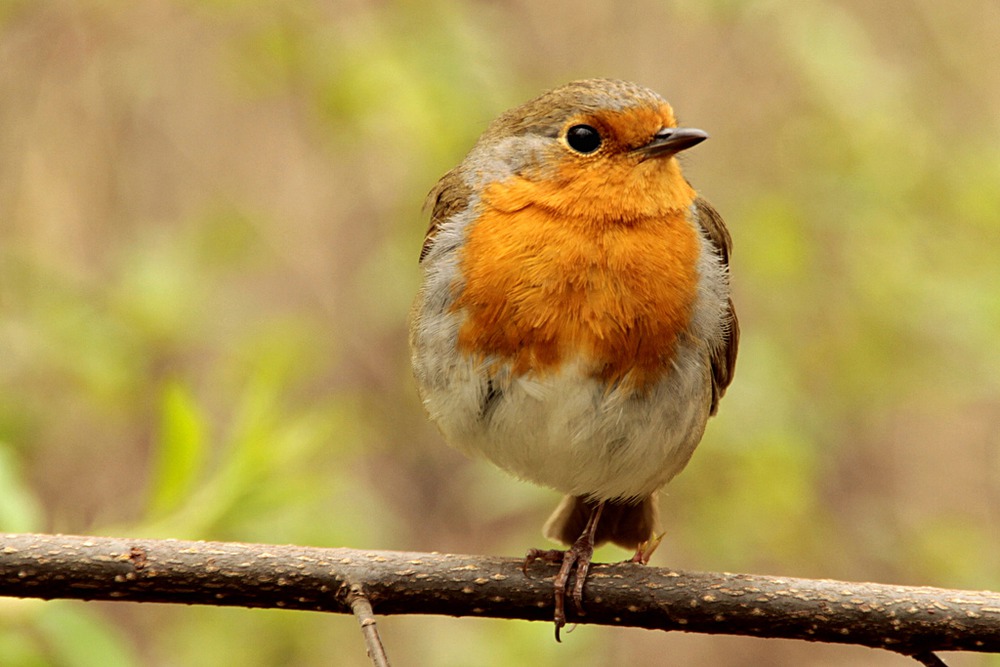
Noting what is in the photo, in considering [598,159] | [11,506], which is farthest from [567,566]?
[11,506]

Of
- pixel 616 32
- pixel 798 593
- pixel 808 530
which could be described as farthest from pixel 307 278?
pixel 798 593

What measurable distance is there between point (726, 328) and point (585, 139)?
0.73 m

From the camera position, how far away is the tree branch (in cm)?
294

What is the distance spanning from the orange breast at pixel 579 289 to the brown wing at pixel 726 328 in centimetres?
28

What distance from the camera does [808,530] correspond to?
5.80 meters

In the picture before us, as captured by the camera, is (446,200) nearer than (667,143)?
No

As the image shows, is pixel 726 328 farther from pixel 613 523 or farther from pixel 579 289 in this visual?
pixel 613 523

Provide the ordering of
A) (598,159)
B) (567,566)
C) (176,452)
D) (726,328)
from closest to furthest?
(176,452) → (567,566) → (598,159) → (726,328)

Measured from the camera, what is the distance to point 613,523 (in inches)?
170

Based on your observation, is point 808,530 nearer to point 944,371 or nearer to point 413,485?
point 944,371

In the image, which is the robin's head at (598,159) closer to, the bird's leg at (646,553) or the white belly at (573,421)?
the white belly at (573,421)

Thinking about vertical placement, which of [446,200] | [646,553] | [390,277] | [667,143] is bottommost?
[646,553]

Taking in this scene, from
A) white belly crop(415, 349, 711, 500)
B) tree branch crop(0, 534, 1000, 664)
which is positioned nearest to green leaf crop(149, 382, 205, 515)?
tree branch crop(0, 534, 1000, 664)

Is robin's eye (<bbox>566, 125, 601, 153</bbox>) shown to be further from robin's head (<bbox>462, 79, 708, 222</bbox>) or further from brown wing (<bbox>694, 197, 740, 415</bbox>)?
brown wing (<bbox>694, 197, 740, 415</bbox>)
